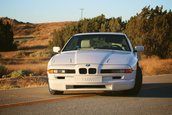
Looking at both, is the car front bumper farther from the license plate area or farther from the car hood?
the car hood

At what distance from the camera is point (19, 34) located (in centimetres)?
13862

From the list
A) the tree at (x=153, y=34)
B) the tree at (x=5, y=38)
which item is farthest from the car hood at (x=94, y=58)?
the tree at (x=5, y=38)

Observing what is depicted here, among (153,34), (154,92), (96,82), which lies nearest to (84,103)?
(96,82)

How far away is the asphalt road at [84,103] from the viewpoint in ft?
28.1

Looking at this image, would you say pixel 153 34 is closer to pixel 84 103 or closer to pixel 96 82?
pixel 96 82

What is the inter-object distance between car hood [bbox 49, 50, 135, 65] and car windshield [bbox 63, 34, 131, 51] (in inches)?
27.4

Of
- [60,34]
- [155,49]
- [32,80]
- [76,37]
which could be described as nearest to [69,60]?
[76,37]

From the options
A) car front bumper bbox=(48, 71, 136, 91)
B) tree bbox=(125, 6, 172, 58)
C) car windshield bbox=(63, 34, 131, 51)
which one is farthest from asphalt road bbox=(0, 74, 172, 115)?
tree bbox=(125, 6, 172, 58)

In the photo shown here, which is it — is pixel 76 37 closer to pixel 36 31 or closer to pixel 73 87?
pixel 73 87

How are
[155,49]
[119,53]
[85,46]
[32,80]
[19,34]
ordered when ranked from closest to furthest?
[119,53]
[85,46]
[32,80]
[155,49]
[19,34]

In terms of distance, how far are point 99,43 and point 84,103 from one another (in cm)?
297

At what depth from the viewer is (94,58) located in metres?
10.8

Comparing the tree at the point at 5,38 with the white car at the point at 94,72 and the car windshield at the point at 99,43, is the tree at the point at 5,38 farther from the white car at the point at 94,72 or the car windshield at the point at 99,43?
the white car at the point at 94,72

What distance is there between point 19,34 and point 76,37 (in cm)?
12717
